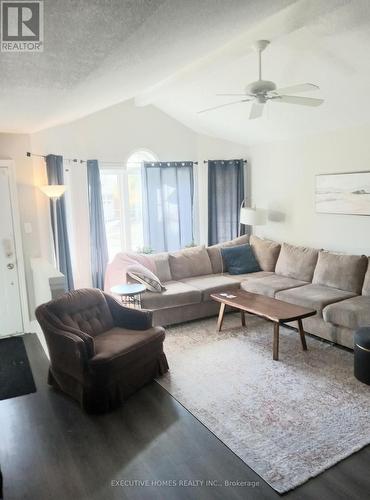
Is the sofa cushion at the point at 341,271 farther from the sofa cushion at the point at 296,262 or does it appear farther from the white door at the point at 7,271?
the white door at the point at 7,271

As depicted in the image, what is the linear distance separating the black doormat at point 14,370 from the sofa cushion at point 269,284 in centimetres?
287

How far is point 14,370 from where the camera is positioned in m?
3.95

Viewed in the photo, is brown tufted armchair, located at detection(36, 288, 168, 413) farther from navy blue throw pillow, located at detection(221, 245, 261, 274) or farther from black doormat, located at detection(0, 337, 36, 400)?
navy blue throw pillow, located at detection(221, 245, 261, 274)

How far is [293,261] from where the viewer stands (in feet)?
18.0

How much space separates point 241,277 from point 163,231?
155cm

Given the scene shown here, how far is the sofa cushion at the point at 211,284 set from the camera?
16.9 ft

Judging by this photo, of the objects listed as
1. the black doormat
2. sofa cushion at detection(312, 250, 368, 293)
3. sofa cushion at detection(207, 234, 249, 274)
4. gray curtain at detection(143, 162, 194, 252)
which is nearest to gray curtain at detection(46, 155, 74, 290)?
the black doormat

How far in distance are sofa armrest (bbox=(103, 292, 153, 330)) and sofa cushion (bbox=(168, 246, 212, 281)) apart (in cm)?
186

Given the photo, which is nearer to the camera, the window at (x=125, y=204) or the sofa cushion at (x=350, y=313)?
the sofa cushion at (x=350, y=313)

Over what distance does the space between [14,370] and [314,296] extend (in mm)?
3338

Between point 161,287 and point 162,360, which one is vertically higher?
point 161,287

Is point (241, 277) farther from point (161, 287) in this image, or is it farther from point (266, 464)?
point (266, 464)

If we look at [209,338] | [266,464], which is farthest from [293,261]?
[266,464]

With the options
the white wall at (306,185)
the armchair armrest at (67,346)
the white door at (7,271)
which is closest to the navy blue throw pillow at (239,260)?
the white wall at (306,185)
